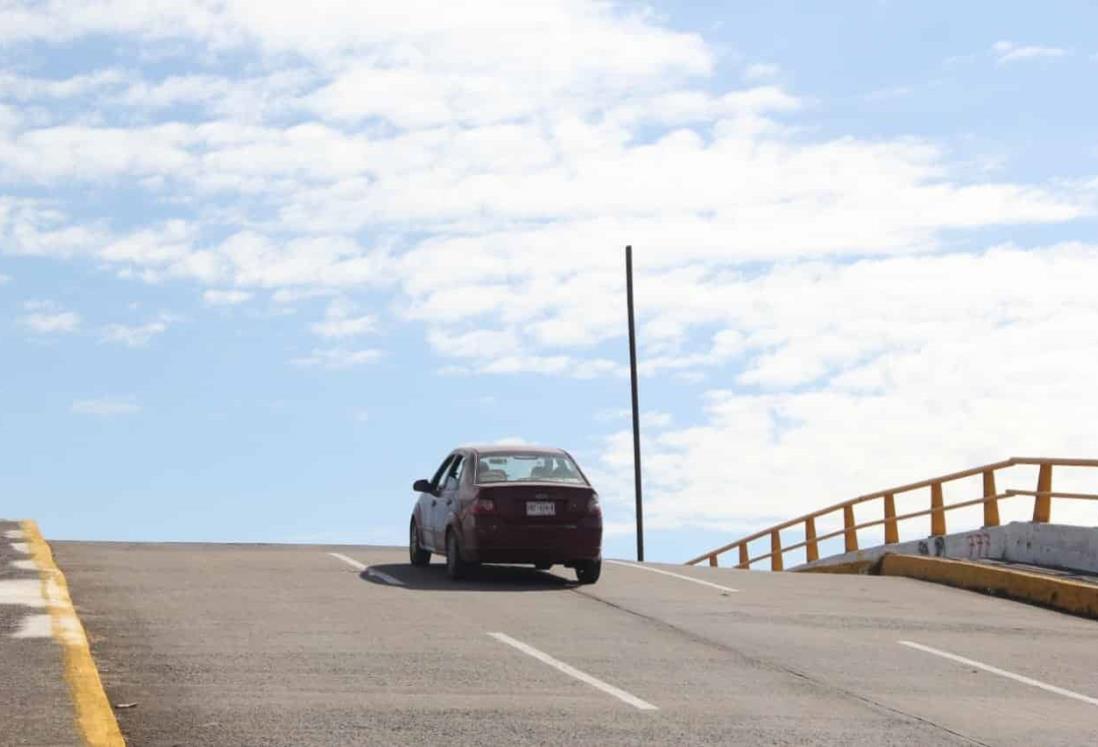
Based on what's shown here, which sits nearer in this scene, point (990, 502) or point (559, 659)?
point (559, 659)

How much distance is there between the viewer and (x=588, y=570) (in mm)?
19391

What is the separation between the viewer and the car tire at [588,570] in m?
19.3

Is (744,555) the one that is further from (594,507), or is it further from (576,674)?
(576,674)

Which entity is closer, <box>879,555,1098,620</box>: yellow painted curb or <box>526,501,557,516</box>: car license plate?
<box>879,555,1098,620</box>: yellow painted curb

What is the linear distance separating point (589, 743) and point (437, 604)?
7.10 meters

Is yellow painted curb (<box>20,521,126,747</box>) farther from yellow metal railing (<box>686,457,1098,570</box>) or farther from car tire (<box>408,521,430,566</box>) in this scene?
yellow metal railing (<box>686,457,1098,570</box>)

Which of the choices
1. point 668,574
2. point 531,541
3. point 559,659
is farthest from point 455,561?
point 559,659

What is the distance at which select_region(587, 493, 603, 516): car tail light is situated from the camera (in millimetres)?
19281

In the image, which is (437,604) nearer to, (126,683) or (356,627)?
(356,627)

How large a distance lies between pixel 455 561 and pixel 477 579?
0.60 m

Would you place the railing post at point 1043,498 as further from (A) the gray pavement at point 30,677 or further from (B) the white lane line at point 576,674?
(A) the gray pavement at point 30,677

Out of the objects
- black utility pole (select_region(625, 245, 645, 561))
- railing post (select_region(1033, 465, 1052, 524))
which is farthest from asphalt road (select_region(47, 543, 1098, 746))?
black utility pole (select_region(625, 245, 645, 561))

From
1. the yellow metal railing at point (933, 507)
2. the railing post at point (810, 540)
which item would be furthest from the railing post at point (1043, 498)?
the railing post at point (810, 540)

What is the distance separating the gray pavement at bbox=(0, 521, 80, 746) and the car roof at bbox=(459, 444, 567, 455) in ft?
18.6
